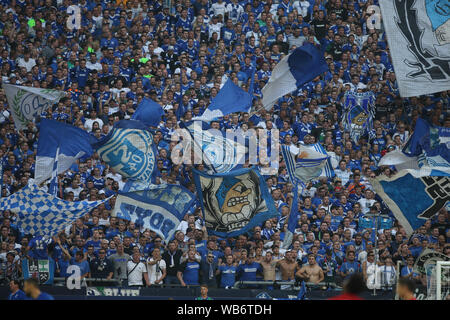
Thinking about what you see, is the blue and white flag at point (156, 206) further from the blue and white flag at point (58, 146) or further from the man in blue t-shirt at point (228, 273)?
the blue and white flag at point (58, 146)

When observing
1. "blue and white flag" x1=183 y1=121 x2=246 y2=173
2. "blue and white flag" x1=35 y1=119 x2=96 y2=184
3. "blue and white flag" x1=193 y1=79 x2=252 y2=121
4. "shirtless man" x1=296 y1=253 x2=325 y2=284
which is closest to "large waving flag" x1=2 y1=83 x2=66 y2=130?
"blue and white flag" x1=35 y1=119 x2=96 y2=184

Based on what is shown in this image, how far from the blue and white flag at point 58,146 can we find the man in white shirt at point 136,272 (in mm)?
2392

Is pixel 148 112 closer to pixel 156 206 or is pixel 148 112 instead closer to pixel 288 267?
pixel 156 206

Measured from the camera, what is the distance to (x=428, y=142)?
54.8 feet

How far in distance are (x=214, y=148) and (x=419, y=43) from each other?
515 centimetres

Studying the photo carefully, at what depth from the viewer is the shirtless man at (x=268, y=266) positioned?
1438 cm

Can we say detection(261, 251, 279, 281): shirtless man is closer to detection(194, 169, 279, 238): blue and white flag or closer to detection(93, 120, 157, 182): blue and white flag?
detection(194, 169, 279, 238): blue and white flag

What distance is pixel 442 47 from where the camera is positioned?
17438mm

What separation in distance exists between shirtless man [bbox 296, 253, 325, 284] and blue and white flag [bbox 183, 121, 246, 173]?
8.29 ft

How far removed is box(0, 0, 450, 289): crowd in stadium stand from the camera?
47.3ft

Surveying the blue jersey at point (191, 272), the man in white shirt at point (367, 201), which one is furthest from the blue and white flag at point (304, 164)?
the blue jersey at point (191, 272)

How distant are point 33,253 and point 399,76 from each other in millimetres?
8334

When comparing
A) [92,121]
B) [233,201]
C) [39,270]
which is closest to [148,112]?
[92,121]
